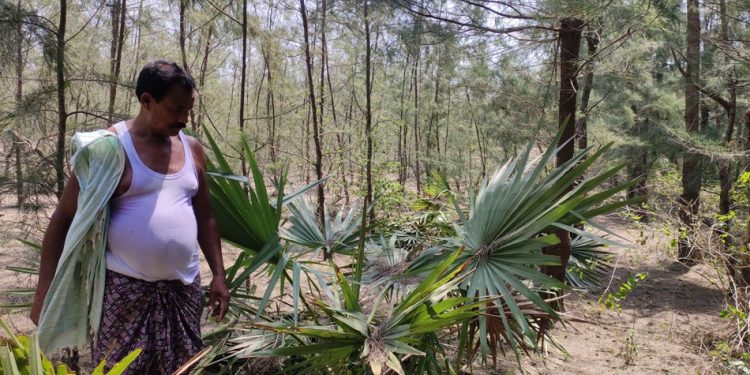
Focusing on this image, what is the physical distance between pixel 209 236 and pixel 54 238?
47cm

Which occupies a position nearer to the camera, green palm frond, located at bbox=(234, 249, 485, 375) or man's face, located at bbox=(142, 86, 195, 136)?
man's face, located at bbox=(142, 86, 195, 136)

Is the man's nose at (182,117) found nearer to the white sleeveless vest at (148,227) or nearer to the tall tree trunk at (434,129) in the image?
the white sleeveless vest at (148,227)

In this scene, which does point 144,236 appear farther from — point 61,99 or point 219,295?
point 61,99

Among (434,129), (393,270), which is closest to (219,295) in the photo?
(393,270)

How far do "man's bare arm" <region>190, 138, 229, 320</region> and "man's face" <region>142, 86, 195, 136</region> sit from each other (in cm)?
19

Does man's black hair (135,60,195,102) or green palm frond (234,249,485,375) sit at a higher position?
man's black hair (135,60,195,102)

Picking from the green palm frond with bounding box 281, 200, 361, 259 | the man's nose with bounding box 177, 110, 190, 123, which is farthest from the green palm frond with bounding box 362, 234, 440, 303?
the man's nose with bounding box 177, 110, 190, 123

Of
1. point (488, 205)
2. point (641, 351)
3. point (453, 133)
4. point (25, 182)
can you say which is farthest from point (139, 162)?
point (453, 133)

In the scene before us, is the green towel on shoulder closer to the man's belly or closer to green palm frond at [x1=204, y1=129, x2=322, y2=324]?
the man's belly

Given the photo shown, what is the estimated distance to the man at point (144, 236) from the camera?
149cm

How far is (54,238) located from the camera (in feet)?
4.97

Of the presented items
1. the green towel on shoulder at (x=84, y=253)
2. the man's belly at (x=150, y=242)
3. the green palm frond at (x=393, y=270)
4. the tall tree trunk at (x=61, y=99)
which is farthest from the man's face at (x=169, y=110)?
the tall tree trunk at (x=61, y=99)

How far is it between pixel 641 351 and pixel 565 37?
2.87 metres

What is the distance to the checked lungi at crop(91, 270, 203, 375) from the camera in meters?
1.54
